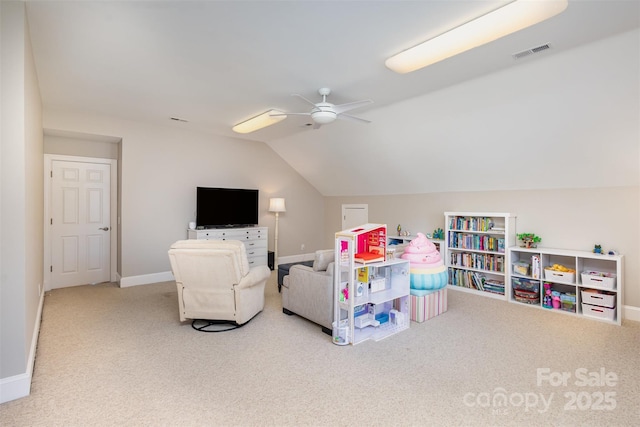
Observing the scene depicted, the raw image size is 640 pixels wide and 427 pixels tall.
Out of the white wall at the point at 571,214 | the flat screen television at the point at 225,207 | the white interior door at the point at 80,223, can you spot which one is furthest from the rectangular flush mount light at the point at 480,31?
the white interior door at the point at 80,223

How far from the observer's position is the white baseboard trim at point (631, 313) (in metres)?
3.70

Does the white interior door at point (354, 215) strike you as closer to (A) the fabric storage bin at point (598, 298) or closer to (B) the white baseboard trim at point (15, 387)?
(A) the fabric storage bin at point (598, 298)

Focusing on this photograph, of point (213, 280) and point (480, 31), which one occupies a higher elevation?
point (480, 31)

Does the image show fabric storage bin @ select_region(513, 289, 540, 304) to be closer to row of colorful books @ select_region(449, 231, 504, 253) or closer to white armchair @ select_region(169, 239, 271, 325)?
row of colorful books @ select_region(449, 231, 504, 253)

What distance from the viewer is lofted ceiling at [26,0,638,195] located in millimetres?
2281

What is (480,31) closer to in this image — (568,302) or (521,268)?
(521,268)

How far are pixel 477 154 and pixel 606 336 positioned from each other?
8.21 ft

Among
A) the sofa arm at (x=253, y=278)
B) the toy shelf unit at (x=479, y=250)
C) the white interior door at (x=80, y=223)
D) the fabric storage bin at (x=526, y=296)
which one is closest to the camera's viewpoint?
the sofa arm at (x=253, y=278)

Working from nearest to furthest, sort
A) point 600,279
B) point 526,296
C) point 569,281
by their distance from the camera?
point 600,279, point 569,281, point 526,296

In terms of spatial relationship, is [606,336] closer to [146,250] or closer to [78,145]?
[146,250]

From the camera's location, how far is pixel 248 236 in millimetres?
6062

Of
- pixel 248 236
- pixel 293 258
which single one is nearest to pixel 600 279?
pixel 248 236

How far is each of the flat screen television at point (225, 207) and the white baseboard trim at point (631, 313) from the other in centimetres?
557

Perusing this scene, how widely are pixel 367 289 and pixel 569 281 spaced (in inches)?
105
